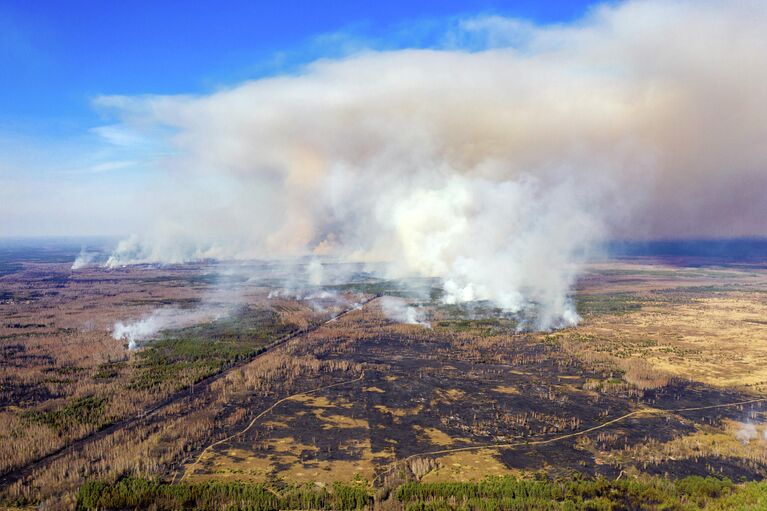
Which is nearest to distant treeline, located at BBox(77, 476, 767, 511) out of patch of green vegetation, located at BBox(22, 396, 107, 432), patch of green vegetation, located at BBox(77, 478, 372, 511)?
patch of green vegetation, located at BBox(77, 478, 372, 511)

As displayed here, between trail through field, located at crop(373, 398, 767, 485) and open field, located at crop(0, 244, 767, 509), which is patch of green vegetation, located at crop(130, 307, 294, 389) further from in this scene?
trail through field, located at crop(373, 398, 767, 485)

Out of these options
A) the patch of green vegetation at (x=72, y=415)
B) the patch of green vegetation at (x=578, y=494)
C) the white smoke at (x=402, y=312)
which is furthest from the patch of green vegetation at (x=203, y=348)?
the patch of green vegetation at (x=578, y=494)

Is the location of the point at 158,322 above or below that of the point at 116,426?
above

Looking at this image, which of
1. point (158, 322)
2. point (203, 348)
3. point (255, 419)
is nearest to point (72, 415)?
point (255, 419)

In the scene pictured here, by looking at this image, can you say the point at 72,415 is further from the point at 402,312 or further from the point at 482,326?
the point at 402,312

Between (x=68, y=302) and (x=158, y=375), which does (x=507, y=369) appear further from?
(x=68, y=302)

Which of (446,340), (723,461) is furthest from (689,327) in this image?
(723,461)

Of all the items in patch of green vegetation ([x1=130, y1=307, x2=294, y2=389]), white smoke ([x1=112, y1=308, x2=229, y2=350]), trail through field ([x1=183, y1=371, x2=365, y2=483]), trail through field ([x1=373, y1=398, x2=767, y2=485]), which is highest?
white smoke ([x1=112, y1=308, x2=229, y2=350])
